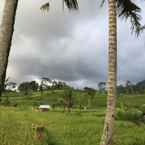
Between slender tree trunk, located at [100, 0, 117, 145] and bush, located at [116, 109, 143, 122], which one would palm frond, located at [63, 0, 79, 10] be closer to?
slender tree trunk, located at [100, 0, 117, 145]

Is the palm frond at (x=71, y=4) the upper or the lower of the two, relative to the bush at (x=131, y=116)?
upper

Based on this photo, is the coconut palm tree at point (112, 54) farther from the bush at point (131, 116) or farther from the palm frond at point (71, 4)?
the bush at point (131, 116)

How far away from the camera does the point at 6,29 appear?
32.2 feet

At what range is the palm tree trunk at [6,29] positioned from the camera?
383 inches

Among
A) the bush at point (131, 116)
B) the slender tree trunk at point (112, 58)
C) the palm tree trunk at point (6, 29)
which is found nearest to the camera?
the palm tree trunk at point (6, 29)

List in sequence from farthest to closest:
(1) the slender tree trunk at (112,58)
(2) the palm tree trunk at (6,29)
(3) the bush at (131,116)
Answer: (3) the bush at (131,116) < (1) the slender tree trunk at (112,58) < (2) the palm tree trunk at (6,29)

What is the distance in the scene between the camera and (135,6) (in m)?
13.1

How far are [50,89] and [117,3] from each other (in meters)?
132

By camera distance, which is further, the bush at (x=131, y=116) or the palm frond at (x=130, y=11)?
the bush at (x=131, y=116)

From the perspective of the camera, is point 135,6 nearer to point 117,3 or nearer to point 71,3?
point 117,3

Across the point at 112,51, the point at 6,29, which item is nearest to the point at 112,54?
the point at 112,51

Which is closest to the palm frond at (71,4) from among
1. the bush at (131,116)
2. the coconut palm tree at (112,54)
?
the coconut palm tree at (112,54)

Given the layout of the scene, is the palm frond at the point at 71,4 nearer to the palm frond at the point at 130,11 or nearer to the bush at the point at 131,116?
the palm frond at the point at 130,11

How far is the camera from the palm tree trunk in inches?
383
